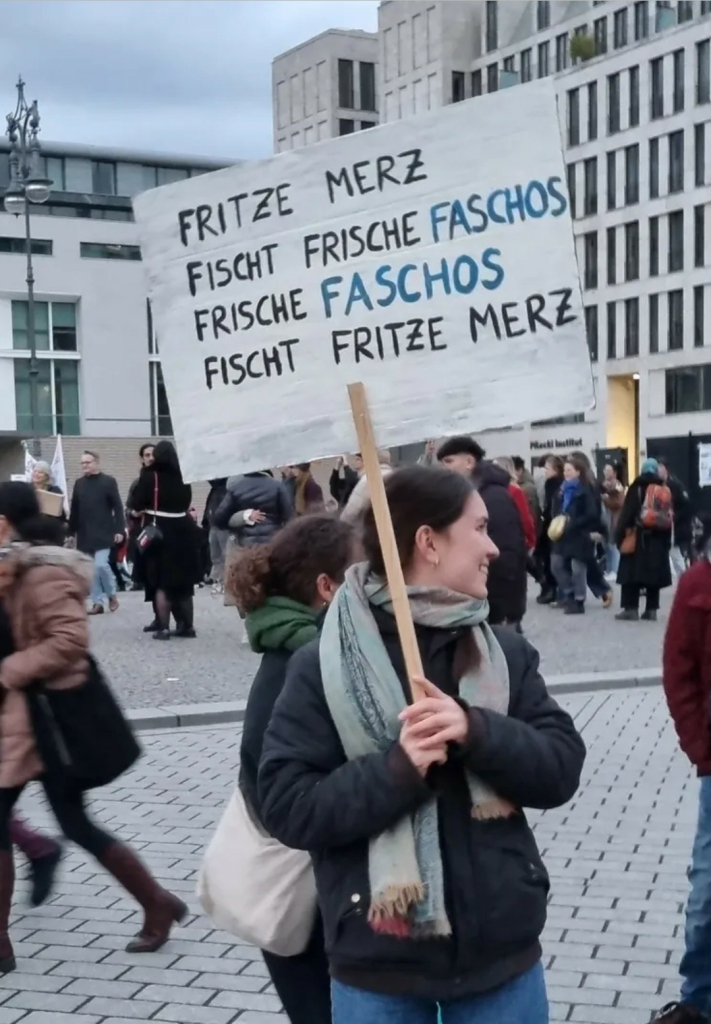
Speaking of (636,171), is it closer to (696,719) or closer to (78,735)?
(78,735)

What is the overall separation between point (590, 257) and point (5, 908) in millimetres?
68309

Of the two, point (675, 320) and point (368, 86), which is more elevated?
point (368, 86)

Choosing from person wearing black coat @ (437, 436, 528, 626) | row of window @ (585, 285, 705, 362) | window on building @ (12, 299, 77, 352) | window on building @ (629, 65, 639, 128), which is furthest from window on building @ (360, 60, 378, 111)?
person wearing black coat @ (437, 436, 528, 626)

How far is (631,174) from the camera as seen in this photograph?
68.8 metres

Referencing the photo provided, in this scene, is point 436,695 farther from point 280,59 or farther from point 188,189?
point 280,59

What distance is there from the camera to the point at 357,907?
2.64 meters

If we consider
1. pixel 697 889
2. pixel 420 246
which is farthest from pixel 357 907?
pixel 697 889

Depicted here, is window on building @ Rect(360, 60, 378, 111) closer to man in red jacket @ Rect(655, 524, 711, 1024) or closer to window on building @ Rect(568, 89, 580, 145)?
window on building @ Rect(568, 89, 580, 145)

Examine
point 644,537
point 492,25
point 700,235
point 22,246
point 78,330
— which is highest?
point 492,25

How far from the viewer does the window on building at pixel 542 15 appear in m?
73.2

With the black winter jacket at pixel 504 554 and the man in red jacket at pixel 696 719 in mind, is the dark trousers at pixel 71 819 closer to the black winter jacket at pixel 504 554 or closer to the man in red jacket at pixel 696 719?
the man in red jacket at pixel 696 719

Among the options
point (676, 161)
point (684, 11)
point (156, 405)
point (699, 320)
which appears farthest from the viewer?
point (684, 11)

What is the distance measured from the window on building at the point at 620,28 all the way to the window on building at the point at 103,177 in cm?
2362

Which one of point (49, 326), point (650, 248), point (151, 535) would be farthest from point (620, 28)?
point (151, 535)
